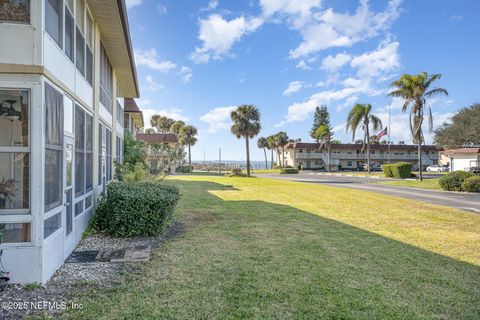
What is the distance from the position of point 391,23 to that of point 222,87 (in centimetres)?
1745

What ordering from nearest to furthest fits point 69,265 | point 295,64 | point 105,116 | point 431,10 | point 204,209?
point 69,265
point 105,116
point 204,209
point 431,10
point 295,64


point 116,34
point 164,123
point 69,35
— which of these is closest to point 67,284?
point 69,35

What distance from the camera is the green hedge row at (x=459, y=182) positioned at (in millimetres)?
19203

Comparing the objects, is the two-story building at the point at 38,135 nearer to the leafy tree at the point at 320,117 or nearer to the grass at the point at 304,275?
the grass at the point at 304,275

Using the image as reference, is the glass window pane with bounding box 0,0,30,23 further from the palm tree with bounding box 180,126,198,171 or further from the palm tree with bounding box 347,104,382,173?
the palm tree with bounding box 180,126,198,171

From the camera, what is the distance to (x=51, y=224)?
479 centimetres

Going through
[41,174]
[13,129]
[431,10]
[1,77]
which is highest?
[431,10]

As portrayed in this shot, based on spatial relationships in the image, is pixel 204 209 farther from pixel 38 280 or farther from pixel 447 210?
pixel 447 210

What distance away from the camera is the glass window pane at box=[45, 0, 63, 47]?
4.68m

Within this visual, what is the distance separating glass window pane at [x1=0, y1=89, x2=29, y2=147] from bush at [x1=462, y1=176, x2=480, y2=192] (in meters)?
22.6

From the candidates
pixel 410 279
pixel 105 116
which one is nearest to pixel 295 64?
pixel 105 116

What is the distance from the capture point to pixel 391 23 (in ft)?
59.6

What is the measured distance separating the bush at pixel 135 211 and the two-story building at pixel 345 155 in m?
59.2

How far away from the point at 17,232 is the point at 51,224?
544 millimetres
